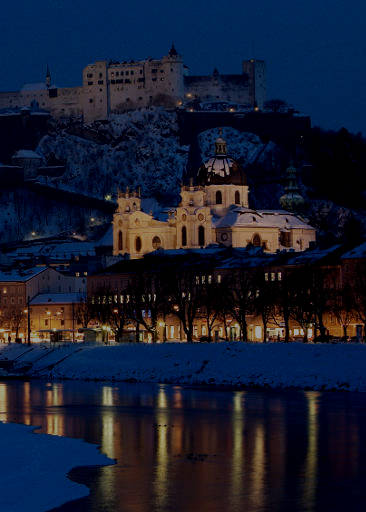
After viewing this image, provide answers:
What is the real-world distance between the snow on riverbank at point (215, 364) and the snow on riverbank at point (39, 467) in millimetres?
19157

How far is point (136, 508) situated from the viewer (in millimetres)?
27422

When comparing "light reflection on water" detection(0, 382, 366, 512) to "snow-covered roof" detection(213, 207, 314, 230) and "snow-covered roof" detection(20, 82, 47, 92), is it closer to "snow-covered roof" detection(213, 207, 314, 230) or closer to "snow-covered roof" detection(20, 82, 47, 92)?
"snow-covered roof" detection(213, 207, 314, 230)

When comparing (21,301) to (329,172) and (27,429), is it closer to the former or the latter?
(329,172)

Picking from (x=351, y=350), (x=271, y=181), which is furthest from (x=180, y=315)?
(x=271, y=181)

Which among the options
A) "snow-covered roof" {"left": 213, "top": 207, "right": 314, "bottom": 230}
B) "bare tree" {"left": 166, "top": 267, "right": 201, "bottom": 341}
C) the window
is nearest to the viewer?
"bare tree" {"left": 166, "top": 267, "right": 201, "bottom": 341}

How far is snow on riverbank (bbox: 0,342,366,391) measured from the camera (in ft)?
183

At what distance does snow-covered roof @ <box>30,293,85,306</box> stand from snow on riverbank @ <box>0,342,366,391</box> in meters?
37.3

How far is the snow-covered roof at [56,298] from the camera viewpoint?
114m

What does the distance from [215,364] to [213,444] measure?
26040mm

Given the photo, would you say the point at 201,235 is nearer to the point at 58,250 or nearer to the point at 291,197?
the point at 291,197

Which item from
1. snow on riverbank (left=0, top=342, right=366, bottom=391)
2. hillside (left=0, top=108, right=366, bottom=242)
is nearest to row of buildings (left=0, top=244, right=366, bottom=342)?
snow on riverbank (left=0, top=342, right=366, bottom=391)

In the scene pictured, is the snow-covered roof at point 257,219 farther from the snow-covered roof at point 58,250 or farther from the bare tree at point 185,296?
the bare tree at point 185,296

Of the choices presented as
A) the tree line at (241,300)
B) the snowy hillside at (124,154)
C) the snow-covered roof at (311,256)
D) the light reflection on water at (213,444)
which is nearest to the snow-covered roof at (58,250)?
the snowy hillside at (124,154)

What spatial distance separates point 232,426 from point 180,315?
132ft
